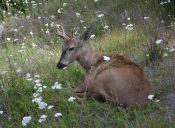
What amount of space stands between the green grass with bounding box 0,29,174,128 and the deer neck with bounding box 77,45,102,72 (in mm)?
153

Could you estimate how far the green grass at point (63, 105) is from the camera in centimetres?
553

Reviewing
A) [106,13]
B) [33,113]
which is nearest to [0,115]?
[33,113]

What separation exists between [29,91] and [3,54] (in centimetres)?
272

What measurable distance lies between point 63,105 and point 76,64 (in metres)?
1.83

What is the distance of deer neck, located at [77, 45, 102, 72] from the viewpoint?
7.14 meters

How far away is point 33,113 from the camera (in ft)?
20.0

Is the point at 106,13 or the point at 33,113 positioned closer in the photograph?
the point at 33,113

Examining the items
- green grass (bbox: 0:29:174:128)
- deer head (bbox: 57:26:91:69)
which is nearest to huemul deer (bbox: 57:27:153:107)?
deer head (bbox: 57:26:91:69)

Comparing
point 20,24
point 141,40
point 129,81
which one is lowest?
point 20,24

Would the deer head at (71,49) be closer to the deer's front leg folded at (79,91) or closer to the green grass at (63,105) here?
the green grass at (63,105)

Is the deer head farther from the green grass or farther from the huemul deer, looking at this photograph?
the green grass

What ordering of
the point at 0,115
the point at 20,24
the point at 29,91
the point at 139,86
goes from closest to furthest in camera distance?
the point at 139,86
the point at 0,115
the point at 29,91
the point at 20,24

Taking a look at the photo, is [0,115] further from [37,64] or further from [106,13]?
[106,13]

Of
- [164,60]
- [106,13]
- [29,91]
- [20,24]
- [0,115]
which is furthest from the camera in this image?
[20,24]
